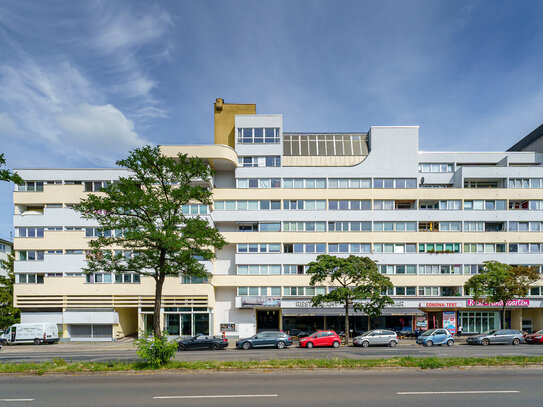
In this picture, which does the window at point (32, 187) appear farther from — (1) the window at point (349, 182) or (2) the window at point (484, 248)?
(2) the window at point (484, 248)

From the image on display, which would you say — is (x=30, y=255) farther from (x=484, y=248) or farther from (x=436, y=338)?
(x=484, y=248)

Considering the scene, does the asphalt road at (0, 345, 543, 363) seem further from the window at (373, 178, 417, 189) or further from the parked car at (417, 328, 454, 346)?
the window at (373, 178, 417, 189)

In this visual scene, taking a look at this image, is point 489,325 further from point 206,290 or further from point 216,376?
point 216,376

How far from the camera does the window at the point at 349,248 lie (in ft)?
148

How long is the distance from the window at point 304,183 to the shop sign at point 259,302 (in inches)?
511

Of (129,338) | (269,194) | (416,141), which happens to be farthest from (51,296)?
(416,141)

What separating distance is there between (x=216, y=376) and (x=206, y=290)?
83.0 feet

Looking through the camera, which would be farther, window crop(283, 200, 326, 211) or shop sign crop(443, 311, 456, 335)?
window crop(283, 200, 326, 211)

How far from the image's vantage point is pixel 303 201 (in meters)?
46.0

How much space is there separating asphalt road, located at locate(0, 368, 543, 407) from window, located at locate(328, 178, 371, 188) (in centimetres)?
3031

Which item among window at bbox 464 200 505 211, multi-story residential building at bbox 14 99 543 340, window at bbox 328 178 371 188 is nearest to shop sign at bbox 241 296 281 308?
multi-story residential building at bbox 14 99 543 340

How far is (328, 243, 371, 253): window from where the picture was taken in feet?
148

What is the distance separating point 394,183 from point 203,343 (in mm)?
27888

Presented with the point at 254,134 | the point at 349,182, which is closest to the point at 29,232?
the point at 254,134
